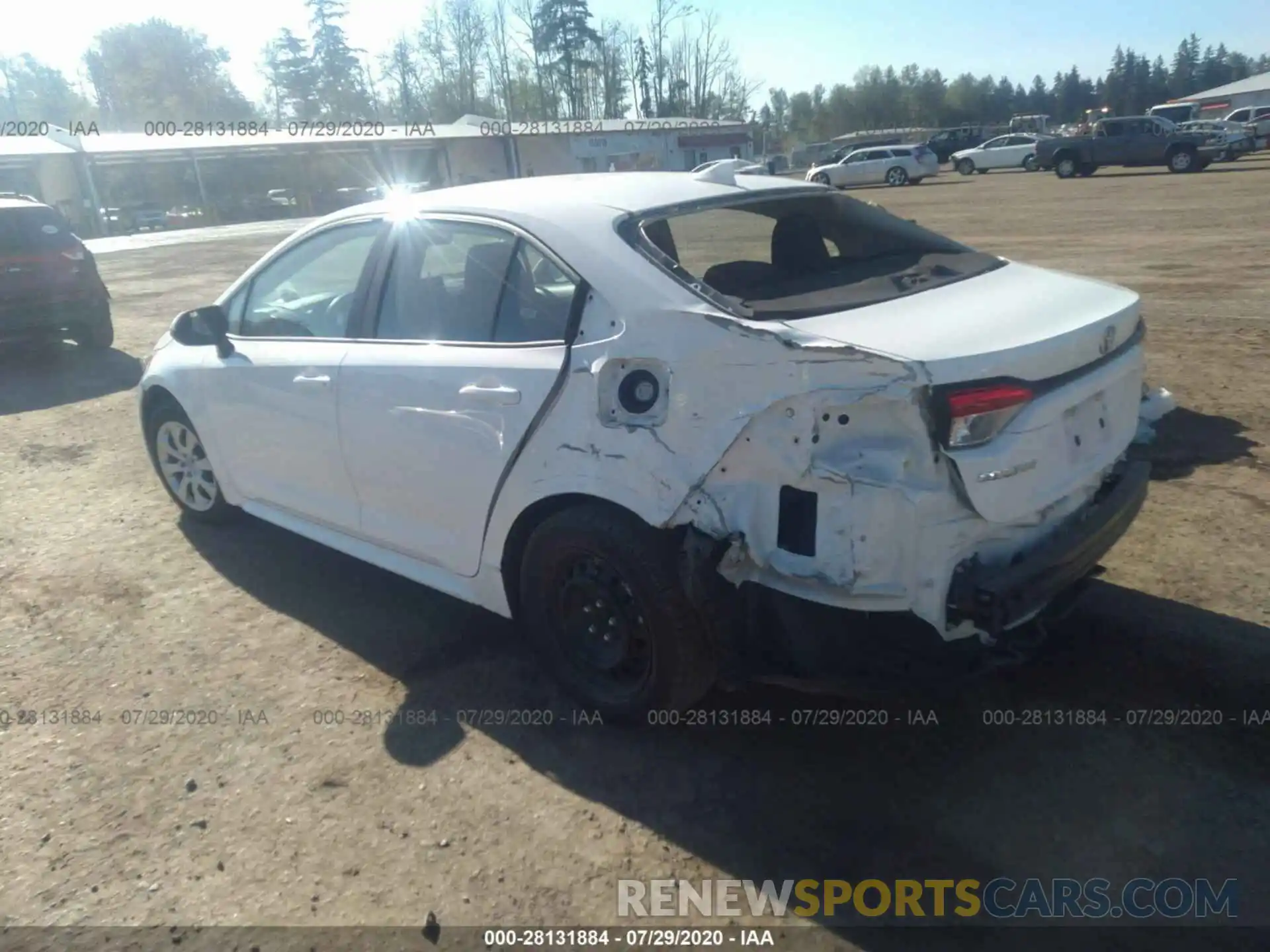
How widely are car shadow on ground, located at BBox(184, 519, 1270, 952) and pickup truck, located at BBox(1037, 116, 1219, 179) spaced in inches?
1253

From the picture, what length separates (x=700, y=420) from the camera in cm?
276

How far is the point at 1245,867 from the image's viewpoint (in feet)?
8.35

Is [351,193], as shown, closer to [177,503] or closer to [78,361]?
[78,361]

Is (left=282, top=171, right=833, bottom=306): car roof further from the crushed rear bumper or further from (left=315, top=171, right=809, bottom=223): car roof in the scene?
the crushed rear bumper

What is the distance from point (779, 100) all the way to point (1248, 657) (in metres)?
113

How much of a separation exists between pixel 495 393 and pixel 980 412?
5.07ft

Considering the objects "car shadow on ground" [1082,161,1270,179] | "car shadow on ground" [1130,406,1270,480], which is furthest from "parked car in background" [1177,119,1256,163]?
"car shadow on ground" [1130,406,1270,480]

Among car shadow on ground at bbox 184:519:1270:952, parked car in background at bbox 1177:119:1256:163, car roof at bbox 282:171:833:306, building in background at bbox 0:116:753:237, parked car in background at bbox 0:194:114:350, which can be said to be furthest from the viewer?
building in background at bbox 0:116:753:237

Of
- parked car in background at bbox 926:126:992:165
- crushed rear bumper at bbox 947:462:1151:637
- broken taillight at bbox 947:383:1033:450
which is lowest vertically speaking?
parked car in background at bbox 926:126:992:165

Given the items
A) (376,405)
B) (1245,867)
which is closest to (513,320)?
(376,405)

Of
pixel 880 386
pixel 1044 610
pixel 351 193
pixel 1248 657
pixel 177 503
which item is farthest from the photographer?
pixel 351 193

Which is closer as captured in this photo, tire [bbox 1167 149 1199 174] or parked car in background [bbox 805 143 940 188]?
tire [bbox 1167 149 1199 174]

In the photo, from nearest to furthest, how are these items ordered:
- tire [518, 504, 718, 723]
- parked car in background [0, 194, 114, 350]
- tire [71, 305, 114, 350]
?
tire [518, 504, 718, 723]
parked car in background [0, 194, 114, 350]
tire [71, 305, 114, 350]

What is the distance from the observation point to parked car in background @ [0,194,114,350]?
977 centimetres
